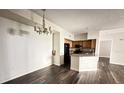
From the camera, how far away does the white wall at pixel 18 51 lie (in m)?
2.74

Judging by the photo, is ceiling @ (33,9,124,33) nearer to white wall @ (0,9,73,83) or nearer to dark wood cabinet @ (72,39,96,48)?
white wall @ (0,9,73,83)

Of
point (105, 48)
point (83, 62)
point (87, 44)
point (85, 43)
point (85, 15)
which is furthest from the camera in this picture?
point (105, 48)

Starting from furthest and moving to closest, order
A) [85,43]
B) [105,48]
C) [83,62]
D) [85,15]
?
[105,48] < [85,43] < [83,62] < [85,15]

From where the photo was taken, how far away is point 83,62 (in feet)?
14.2

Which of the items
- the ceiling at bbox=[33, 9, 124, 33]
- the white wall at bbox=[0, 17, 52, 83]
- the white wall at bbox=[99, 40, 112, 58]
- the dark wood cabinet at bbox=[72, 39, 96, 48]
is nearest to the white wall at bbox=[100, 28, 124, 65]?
the dark wood cabinet at bbox=[72, 39, 96, 48]

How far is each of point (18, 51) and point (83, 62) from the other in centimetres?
329

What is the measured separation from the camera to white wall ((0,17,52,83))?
9.01ft

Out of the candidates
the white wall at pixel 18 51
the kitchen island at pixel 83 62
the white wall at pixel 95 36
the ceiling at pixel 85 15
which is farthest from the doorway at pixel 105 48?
the white wall at pixel 18 51

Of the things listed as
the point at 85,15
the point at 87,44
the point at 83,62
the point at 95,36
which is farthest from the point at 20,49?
the point at 87,44

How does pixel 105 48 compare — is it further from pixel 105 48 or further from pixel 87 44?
pixel 87 44

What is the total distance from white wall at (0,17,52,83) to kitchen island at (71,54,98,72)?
75.4 inches
